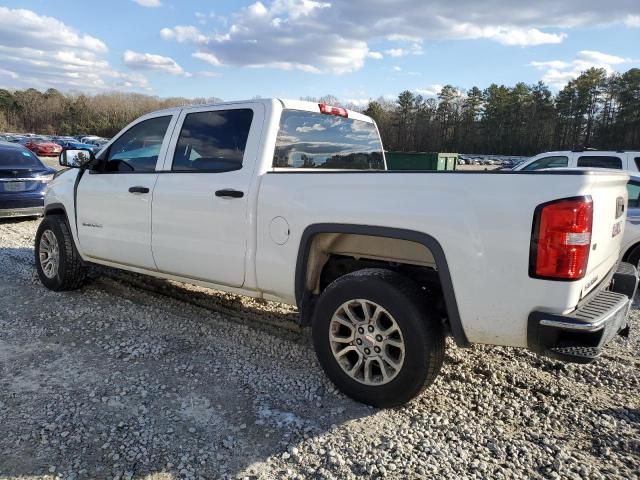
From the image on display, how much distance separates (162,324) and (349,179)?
2540 millimetres

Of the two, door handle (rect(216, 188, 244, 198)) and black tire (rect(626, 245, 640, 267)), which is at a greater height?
door handle (rect(216, 188, 244, 198))

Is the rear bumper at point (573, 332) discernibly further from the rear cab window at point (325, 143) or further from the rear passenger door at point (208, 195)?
the rear cab window at point (325, 143)

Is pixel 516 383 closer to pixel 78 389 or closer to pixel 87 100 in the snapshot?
pixel 78 389

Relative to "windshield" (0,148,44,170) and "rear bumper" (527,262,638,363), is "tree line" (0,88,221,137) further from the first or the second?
"rear bumper" (527,262,638,363)

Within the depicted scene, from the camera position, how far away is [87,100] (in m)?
103

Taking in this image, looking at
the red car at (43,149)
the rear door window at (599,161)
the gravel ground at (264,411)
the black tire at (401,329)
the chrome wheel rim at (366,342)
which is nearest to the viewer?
the gravel ground at (264,411)

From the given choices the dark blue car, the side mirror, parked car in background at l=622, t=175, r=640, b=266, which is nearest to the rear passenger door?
the side mirror

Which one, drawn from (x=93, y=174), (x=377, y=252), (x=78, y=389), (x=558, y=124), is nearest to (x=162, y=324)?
(x=78, y=389)

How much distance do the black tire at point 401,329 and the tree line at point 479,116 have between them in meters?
68.9

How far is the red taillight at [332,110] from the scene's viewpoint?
14.5 feet

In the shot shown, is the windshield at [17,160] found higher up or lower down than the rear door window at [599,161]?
lower down

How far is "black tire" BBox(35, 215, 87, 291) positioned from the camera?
17.7ft

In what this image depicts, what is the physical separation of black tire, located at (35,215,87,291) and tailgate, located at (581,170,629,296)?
16.0ft

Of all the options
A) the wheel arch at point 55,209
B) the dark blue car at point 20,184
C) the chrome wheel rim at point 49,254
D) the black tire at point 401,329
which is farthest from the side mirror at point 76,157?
the dark blue car at point 20,184
